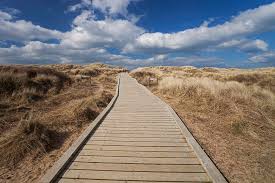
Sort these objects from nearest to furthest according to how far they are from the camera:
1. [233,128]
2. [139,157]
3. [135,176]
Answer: [135,176]
[139,157]
[233,128]

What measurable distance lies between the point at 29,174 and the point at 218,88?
970 centimetres

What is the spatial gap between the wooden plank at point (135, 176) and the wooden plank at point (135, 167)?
103 mm

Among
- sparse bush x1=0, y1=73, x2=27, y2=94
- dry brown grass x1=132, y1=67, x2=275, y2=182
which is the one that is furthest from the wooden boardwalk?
sparse bush x1=0, y1=73, x2=27, y2=94

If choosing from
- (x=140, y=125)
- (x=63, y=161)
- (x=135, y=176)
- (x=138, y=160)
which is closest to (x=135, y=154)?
(x=138, y=160)

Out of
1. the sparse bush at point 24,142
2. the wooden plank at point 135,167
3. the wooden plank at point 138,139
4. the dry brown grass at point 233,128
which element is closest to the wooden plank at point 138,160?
the wooden plank at point 135,167

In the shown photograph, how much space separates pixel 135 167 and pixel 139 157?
0.41 metres

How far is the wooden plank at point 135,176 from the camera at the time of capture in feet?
11.4

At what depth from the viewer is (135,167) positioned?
3832 mm

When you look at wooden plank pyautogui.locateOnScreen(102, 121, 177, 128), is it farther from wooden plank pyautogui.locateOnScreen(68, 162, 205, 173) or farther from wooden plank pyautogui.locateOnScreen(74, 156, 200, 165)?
wooden plank pyautogui.locateOnScreen(68, 162, 205, 173)

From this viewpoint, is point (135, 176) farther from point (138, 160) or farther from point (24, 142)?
point (24, 142)

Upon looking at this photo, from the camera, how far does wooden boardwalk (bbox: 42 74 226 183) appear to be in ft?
11.6

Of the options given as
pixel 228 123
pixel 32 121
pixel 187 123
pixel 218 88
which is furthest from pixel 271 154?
pixel 218 88

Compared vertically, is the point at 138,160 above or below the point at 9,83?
below

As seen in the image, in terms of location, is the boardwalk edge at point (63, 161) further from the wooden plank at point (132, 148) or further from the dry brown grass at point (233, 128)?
the dry brown grass at point (233, 128)
